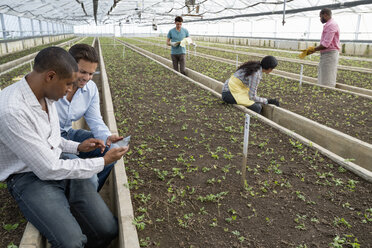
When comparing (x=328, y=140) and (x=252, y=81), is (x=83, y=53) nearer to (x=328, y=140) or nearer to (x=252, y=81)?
(x=252, y=81)

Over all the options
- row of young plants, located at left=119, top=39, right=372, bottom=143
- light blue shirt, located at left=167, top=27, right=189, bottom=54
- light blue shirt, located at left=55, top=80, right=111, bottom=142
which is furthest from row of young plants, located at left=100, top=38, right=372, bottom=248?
light blue shirt, located at left=167, top=27, right=189, bottom=54

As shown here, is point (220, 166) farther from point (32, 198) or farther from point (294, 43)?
point (294, 43)

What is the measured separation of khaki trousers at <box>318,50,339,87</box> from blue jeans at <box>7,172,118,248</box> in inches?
275

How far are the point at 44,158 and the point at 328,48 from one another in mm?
7402

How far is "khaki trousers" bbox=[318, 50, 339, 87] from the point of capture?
7.51 meters

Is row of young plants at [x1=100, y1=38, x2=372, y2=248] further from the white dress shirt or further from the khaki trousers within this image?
the khaki trousers

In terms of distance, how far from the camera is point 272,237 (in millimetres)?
2459

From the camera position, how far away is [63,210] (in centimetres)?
222

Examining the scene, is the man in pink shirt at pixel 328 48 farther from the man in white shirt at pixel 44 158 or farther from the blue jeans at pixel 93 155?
the man in white shirt at pixel 44 158

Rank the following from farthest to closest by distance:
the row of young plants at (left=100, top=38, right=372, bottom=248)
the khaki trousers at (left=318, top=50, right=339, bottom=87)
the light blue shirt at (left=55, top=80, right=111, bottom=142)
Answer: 1. the khaki trousers at (left=318, top=50, right=339, bottom=87)
2. the light blue shirt at (left=55, top=80, right=111, bottom=142)
3. the row of young plants at (left=100, top=38, right=372, bottom=248)

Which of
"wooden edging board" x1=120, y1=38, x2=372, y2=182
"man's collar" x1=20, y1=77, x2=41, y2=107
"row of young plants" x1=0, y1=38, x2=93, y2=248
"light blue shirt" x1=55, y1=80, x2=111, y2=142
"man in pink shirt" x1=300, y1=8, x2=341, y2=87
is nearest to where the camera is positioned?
"man's collar" x1=20, y1=77, x2=41, y2=107

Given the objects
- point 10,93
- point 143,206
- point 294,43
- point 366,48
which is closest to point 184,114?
point 143,206

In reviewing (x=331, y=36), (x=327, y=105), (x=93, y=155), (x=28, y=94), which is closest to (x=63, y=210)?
(x=28, y=94)

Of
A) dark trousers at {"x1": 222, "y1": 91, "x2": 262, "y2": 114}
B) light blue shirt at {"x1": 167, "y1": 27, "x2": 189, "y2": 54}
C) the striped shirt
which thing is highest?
light blue shirt at {"x1": 167, "y1": 27, "x2": 189, "y2": 54}
